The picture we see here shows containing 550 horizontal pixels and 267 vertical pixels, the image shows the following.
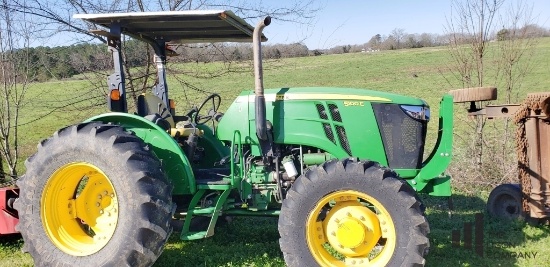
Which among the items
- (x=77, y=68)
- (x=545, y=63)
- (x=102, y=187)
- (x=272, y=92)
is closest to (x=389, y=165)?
(x=272, y=92)

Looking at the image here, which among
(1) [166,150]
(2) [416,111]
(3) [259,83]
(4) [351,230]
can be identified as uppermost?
(3) [259,83]

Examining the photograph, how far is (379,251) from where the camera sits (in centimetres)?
419

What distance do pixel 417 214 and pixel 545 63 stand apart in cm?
2756

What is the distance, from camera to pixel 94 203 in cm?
455

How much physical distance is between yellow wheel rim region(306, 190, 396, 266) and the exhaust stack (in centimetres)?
81

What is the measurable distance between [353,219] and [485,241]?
→ 71.2 inches

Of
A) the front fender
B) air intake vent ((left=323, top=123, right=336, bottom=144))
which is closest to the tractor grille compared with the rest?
air intake vent ((left=323, top=123, right=336, bottom=144))

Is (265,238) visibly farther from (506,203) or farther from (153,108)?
(506,203)

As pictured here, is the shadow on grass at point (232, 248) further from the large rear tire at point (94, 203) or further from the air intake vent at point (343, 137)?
the air intake vent at point (343, 137)

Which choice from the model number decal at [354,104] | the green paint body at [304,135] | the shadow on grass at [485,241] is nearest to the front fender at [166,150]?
the green paint body at [304,135]

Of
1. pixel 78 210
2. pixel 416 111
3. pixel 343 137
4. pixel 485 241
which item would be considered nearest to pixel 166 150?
pixel 78 210

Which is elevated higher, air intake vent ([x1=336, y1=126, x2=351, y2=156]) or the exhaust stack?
the exhaust stack

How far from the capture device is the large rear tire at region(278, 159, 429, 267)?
12.6 ft

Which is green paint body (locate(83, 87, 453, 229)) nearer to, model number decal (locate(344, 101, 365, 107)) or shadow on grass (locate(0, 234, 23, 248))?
model number decal (locate(344, 101, 365, 107))
